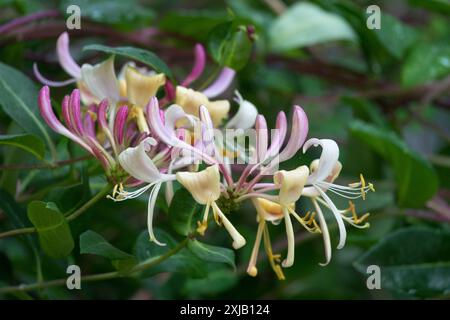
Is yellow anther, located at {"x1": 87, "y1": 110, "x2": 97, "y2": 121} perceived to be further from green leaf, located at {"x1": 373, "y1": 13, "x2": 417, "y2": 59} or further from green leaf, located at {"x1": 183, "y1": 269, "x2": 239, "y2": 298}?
green leaf, located at {"x1": 373, "y1": 13, "x2": 417, "y2": 59}

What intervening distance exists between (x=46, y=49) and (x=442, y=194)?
57 cm

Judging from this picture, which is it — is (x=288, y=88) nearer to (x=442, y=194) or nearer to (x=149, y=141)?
(x=442, y=194)

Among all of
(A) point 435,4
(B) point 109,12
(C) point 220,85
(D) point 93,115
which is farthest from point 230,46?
(A) point 435,4

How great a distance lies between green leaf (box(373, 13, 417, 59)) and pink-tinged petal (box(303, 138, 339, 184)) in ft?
1.71

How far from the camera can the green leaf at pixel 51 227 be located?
53 centimetres

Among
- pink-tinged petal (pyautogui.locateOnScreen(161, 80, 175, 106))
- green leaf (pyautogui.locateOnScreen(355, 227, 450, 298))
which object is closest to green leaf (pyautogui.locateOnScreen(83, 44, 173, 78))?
pink-tinged petal (pyautogui.locateOnScreen(161, 80, 175, 106))

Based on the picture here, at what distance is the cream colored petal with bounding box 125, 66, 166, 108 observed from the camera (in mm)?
563

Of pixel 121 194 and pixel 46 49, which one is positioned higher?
pixel 46 49

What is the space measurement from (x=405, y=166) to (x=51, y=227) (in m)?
0.45

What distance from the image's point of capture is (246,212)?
1.12 m

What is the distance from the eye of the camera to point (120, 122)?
1.73 feet

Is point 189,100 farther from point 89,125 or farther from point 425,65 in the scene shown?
point 425,65
